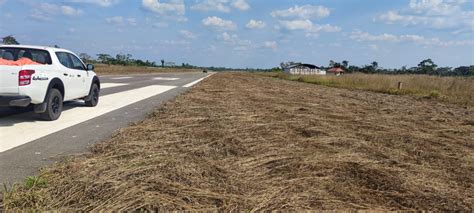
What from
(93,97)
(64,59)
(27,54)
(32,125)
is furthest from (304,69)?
(32,125)

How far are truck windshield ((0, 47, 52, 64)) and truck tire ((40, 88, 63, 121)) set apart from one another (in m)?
0.77

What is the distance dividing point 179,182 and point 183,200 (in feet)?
1.48

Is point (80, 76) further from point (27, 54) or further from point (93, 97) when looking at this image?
point (27, 54)

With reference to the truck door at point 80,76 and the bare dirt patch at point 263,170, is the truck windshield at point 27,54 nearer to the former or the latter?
the truck door at point 80,76

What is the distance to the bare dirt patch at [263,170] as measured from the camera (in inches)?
146

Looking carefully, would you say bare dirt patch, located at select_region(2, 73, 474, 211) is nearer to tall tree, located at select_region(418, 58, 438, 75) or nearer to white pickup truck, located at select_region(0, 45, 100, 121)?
white pickup truck, located at select_region(0, 45, 100, 121)

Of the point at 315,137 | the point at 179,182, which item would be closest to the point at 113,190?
the point at 179,182

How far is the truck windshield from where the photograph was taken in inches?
326

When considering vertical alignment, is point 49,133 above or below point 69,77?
below

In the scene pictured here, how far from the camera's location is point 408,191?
13.3 feet

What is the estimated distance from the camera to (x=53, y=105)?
8359 millimetres

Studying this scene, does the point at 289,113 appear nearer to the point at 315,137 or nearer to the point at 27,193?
the point at 315,137

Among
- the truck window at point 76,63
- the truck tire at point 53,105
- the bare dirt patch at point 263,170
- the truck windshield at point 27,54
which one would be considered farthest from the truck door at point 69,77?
the bare dirt patch at point 263,170

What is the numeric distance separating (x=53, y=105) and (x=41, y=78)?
843mm
